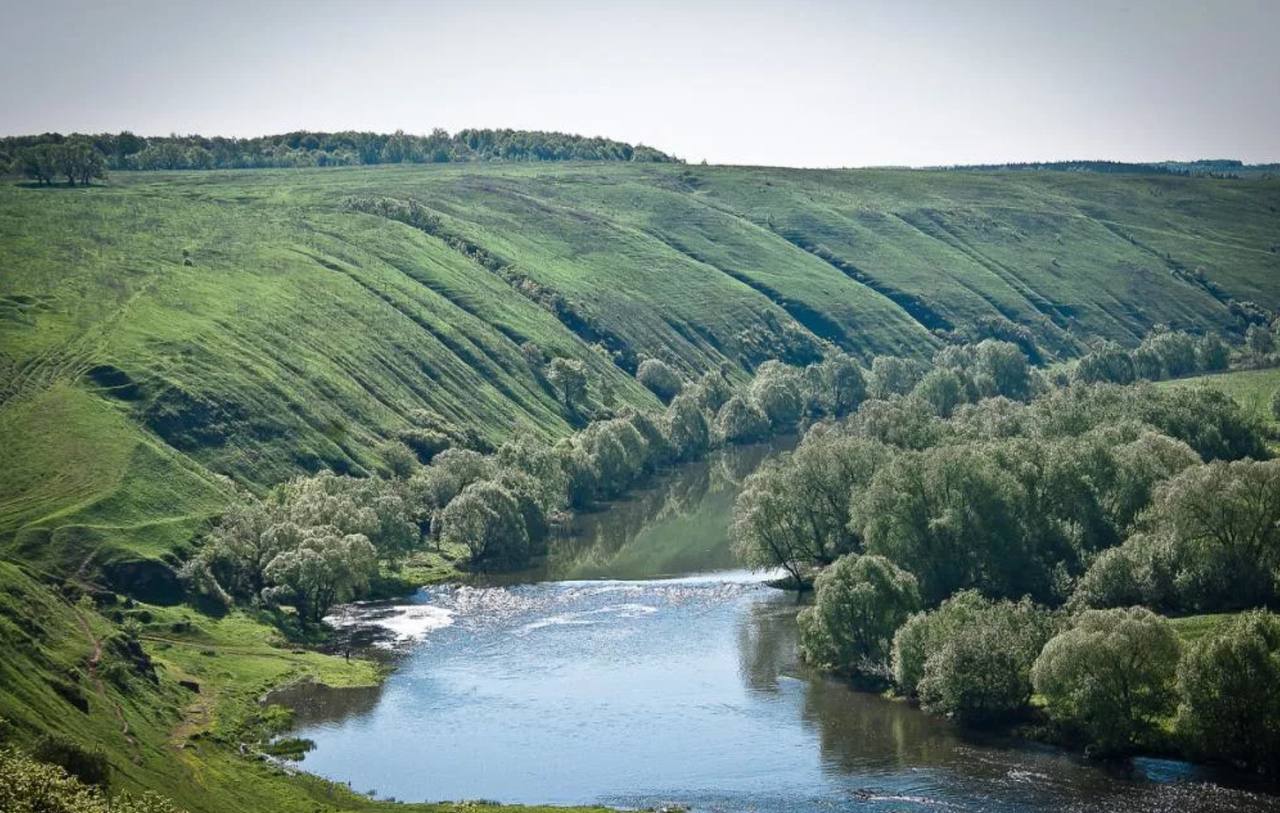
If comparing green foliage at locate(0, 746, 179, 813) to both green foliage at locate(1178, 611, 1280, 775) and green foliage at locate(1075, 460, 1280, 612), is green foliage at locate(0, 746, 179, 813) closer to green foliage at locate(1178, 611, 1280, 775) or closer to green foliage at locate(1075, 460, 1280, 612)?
green foliage at locate(1178, 611, 1280, 775)

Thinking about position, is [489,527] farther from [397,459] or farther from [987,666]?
[987,666]

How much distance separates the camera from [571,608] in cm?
13600

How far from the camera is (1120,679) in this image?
88.8 metres

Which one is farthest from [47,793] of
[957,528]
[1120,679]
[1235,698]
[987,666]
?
[957,528]

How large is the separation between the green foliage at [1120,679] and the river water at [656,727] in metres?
2.27

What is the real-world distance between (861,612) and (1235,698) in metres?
30.3

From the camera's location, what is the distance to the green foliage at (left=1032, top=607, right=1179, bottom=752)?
88.4 m

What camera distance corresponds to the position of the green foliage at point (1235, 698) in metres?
83.4

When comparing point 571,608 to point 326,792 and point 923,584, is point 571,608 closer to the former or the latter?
point 923,584

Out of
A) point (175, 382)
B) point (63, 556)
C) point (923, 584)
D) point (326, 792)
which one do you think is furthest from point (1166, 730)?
point (175, 382)

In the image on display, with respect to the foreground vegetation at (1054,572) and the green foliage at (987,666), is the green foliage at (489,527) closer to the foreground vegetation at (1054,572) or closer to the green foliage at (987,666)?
the foreground vegetation at (1054,572)

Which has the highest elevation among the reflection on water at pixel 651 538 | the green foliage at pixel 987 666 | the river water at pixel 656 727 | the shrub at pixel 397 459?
the shrub at pixel 397 459

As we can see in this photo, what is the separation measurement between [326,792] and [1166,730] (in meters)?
50.4

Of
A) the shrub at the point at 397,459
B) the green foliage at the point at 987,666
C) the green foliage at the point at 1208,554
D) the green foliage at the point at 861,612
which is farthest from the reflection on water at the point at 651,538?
the green foliage at the point at 987,666
